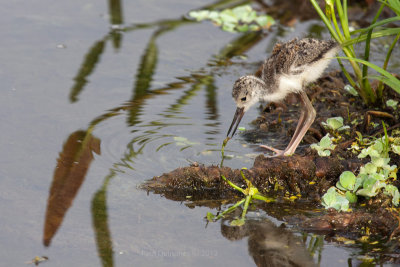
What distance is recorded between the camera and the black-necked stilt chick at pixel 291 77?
15.4 ft

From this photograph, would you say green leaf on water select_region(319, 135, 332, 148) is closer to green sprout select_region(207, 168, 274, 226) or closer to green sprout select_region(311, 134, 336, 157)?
green sprout select_region(311, 134, 336, 157)

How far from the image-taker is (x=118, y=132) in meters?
4.73

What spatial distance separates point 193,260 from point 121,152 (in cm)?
137

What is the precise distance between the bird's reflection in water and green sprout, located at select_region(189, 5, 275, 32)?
3.89m

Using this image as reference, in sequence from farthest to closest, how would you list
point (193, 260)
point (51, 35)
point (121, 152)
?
point (51, 35) < point (121, 152) < point (193, 260)

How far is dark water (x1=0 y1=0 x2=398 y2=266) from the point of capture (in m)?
3.36

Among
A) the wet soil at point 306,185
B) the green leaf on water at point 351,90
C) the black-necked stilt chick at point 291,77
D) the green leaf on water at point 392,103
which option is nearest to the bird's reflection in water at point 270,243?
the wet soil at point 306,185

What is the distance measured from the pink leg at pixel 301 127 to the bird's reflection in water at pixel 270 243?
92 cm

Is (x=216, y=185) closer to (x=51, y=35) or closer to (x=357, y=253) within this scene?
(x=357, y=253)

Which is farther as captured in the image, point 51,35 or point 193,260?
point 51,35

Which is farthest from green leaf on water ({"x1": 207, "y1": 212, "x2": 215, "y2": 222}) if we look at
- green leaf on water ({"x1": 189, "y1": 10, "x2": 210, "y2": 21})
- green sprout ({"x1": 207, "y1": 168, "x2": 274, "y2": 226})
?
green leaf on water ({"x1": 189, "y1": 10, "x2": 210, "y2": 21})

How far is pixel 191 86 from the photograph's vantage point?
5695 millimetres

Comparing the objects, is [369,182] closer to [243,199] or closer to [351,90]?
[243,199]

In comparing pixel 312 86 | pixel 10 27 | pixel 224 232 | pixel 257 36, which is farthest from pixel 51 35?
pixel 224 232
